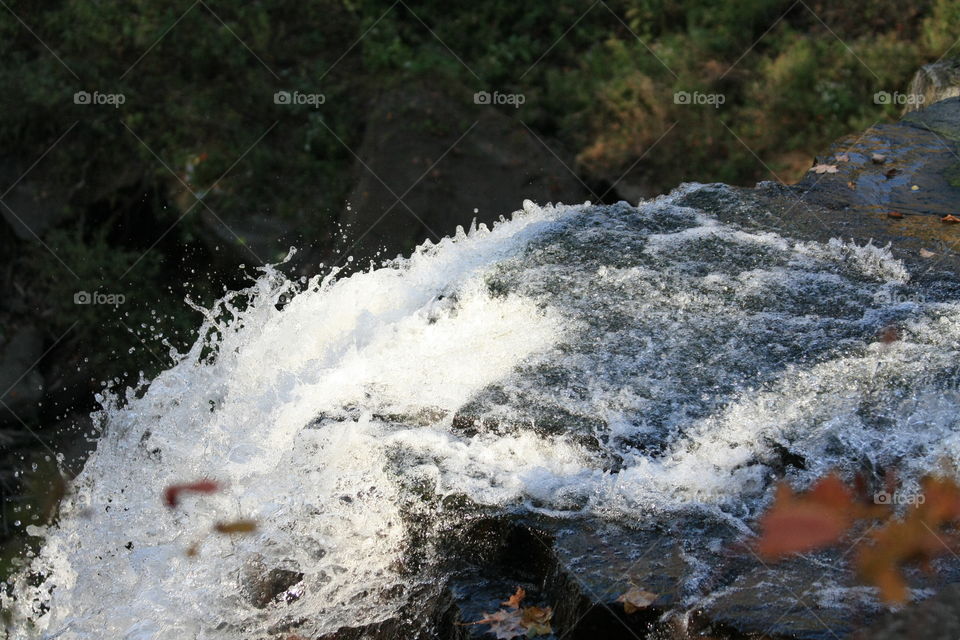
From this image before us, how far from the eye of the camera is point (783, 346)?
3.64 metres

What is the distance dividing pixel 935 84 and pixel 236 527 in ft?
17.4

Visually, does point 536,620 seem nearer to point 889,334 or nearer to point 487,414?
point 487,414

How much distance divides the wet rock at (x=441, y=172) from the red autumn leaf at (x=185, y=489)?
14.5 ft

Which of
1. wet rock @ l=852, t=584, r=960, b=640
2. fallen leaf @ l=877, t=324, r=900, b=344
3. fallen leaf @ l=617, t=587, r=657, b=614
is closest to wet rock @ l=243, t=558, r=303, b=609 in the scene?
fallen leaf @ l=617, t=587, r=657, b=614

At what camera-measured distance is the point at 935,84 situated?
6359mm

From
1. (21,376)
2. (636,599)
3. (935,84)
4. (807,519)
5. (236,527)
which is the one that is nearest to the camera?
(636,599)

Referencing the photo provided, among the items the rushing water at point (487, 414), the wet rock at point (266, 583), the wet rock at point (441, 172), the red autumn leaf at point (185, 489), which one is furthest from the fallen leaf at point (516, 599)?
the wet rock at point (441, 172)

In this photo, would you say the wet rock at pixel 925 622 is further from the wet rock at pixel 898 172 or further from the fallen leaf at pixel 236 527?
the wet rock at pixel 898 172

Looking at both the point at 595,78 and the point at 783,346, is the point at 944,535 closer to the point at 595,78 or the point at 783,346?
the point at 783,346

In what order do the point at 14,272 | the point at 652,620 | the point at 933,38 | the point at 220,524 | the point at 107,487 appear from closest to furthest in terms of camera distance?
the point at 652,620 → the point at 220,524 → the point at 107,487 → the point at 933,38 → the point at 14,272

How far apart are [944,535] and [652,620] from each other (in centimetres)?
86

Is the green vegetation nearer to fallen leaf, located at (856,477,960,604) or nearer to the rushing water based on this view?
the rushing water

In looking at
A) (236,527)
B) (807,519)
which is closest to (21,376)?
(236,527)

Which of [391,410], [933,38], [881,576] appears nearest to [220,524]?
[391,410]
